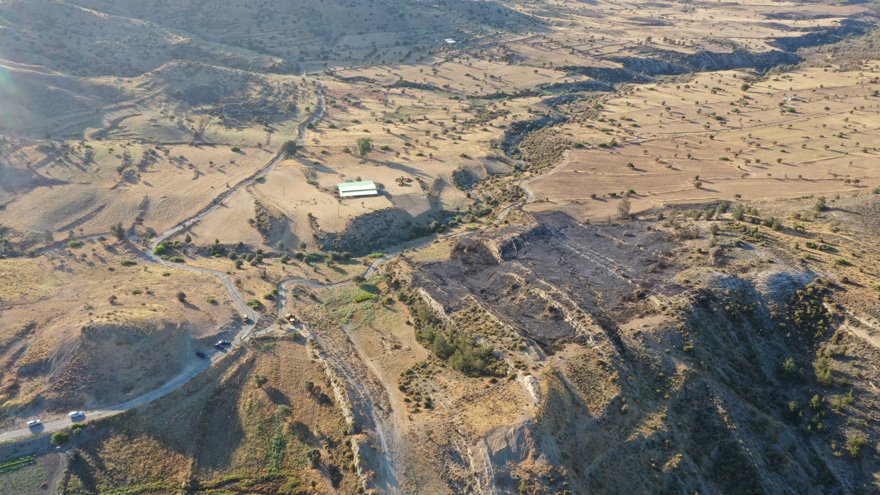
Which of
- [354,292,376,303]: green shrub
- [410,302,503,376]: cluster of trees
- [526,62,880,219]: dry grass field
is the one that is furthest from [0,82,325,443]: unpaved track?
[526,62,880,219]: dry grass field

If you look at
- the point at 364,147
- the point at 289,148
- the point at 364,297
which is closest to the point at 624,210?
the point at 364,297

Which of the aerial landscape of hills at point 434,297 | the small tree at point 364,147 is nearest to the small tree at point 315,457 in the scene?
the aerial landscape of hills at point 434,297

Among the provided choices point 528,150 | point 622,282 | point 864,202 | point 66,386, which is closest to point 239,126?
point 528,150

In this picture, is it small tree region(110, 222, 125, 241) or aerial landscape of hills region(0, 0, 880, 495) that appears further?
small tree region(110, 222, 125, 241)

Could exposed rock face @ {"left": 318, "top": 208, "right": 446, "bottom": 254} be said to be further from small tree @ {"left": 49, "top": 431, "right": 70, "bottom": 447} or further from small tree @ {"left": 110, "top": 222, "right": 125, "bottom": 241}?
small tree @ {"left": 49, "top": 431, "right": 70, "bottom": 447}

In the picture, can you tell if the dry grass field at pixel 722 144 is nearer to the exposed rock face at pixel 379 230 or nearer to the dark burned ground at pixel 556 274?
the dark burned ground at pixel 556 274

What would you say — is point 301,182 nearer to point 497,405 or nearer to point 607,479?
point 497,405

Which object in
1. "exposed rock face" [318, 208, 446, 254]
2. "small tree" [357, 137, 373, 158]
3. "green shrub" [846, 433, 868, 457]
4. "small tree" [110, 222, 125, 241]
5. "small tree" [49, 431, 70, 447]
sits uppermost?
"small tree" [49, 431, 70, 447]

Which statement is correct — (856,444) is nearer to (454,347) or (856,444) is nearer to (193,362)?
(454,347)
